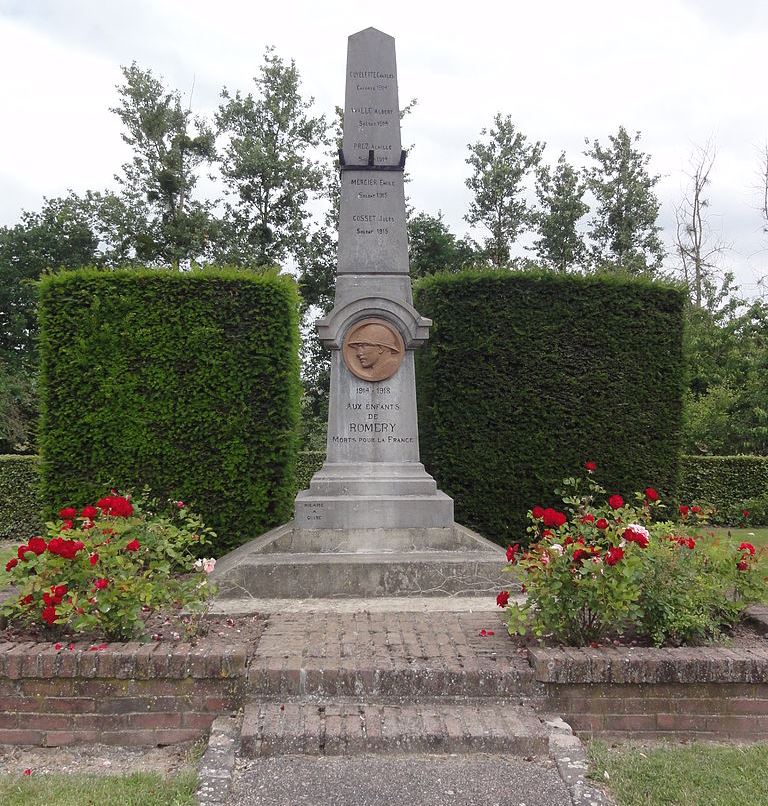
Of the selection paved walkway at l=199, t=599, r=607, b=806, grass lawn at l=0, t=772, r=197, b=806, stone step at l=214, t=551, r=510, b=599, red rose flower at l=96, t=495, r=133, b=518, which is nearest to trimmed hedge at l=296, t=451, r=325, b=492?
stone step at l=214, t=551, r=510, b=599

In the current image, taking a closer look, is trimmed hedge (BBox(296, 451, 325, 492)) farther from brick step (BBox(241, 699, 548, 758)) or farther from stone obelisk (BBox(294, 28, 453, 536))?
brick step (BBox(241, 699, 548, 758))

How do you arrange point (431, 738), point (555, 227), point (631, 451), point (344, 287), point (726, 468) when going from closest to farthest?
point (431, 738), point (344, 287), point (631, 451), point (726, 468), point (555, 227)

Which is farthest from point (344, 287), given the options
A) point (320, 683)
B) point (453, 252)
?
point (453, 252)

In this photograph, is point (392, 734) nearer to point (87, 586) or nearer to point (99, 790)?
point (99, 790)

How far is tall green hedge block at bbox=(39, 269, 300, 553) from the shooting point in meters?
7.46

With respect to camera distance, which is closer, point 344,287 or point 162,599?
point 162,599

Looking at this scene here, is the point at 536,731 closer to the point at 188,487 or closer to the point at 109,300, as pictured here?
the point at 188,487

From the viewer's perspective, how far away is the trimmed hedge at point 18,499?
10.4 meters

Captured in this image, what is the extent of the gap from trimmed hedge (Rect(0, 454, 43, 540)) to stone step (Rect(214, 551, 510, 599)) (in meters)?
6.53

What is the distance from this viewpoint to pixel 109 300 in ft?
24.8

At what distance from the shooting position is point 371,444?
6.49 meters

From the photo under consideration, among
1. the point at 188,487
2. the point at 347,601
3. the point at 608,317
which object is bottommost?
the point at 347,601

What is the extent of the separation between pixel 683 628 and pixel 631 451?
5.09 metres

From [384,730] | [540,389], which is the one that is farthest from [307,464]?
[384,730]
